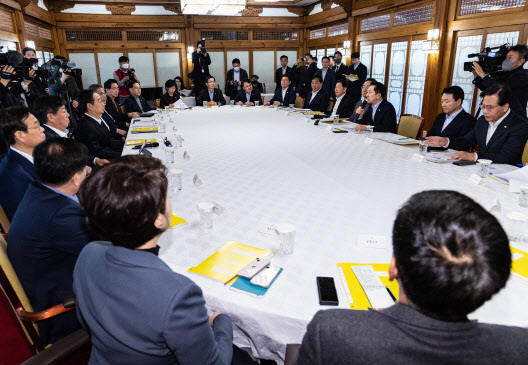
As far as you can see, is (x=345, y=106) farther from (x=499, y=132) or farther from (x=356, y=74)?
(x=499, y=132)

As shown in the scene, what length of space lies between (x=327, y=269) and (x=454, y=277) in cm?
73

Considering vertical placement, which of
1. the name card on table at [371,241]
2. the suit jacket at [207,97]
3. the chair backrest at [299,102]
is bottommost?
the name card on table at [371,241]

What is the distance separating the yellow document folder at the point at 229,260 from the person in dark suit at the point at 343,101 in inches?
154

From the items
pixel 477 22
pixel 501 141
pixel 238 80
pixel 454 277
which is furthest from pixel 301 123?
pixel 238 80

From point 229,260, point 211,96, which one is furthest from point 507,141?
point 211,96

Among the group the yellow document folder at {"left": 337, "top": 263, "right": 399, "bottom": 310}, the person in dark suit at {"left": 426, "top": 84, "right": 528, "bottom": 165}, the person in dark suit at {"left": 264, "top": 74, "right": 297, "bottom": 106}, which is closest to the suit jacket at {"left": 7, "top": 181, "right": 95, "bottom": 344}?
the yellow document folder at {"left": 337, "top": 263, "right": 399, "bottom": 310}

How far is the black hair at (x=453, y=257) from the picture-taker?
575 millimetres

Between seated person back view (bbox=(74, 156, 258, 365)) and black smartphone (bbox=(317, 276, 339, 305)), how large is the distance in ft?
1.17

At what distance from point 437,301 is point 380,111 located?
11.9ft

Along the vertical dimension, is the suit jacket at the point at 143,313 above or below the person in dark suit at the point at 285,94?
below

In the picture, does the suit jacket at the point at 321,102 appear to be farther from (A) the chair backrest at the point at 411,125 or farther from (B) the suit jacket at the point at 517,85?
(B) the suit jacket at the point at 517,85

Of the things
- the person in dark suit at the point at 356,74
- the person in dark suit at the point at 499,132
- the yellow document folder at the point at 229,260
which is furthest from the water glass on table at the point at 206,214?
the person in dark suit at the point at 356,74

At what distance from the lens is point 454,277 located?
1.88 feet

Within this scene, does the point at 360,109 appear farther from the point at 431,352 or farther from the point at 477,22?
the point at 431,352
